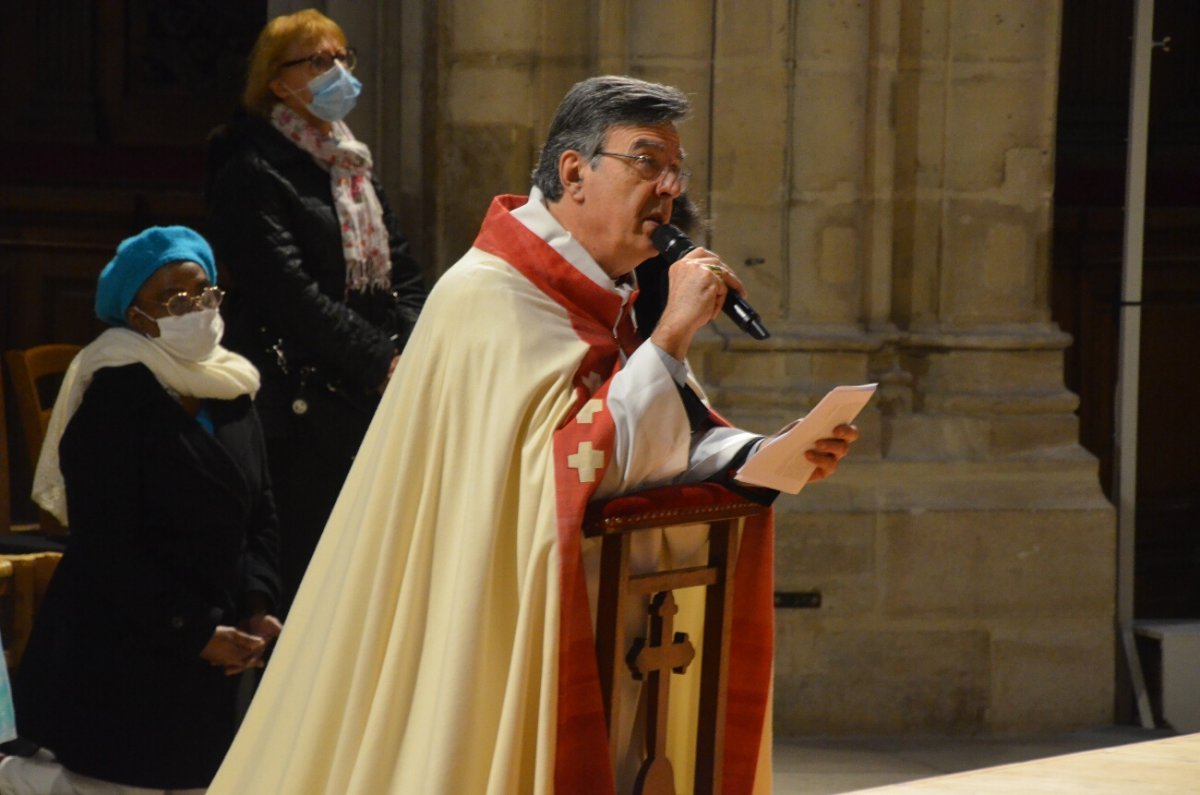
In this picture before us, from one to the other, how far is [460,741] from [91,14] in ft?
17.9

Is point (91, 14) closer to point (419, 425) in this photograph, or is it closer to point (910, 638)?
point (910, 638)

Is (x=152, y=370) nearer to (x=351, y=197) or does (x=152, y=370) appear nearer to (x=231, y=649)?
(x=231, y=649)

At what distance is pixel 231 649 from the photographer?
12.8ft

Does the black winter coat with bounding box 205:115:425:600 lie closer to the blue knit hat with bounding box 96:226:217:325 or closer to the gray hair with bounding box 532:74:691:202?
the blue knit hat with bounding box 96:226:217:325

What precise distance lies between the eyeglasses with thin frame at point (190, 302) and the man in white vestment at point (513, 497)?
4.00 feet

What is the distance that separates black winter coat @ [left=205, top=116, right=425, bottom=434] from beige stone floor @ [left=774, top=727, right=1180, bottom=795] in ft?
4.57

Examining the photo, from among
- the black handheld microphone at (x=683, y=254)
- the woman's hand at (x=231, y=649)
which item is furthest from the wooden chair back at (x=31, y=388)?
the black handheld microphone at (x=683, y=254)

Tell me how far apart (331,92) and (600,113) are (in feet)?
7.16

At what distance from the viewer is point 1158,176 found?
7332mm

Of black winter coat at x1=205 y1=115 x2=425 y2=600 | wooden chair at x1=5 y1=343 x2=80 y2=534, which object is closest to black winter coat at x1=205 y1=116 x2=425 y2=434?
black winter coat at x1=205 y1=115 x2=425 y2=600

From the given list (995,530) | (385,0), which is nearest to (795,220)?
(995,530)

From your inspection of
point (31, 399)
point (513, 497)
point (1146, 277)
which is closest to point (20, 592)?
point (31, 399)

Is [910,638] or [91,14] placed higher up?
[91,14]

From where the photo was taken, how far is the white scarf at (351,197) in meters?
4.92
